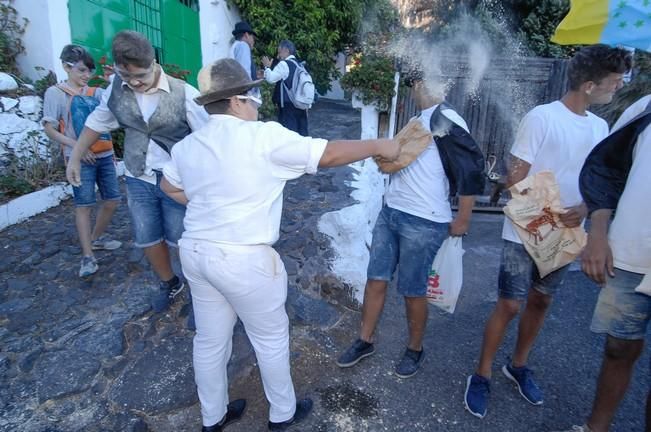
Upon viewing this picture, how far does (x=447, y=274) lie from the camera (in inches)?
108

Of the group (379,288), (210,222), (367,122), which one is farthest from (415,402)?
(367,122)

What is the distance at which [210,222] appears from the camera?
6.45ft

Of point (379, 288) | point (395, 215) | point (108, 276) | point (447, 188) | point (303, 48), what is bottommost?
point (108, 276)

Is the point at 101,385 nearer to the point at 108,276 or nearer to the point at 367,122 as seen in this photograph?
the point at 108,276

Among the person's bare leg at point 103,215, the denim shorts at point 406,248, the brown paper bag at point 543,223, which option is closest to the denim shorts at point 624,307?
the brown paper bag at point 543,223

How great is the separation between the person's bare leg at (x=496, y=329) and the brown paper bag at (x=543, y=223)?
32cm

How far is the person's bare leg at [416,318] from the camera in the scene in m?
2.77

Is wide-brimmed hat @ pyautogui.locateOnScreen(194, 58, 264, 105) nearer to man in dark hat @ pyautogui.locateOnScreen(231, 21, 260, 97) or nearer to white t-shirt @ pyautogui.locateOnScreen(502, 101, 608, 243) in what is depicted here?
white t-shirt @ pyautogui.locateOnScreen(502, 101, 608, 243)

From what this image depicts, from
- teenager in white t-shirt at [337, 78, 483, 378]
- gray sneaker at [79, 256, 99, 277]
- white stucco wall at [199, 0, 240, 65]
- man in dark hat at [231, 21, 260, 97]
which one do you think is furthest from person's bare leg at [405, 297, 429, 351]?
white stucco wall at [199, 0, 240, 65]

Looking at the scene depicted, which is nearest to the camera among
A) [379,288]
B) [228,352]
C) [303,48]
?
[228,352]

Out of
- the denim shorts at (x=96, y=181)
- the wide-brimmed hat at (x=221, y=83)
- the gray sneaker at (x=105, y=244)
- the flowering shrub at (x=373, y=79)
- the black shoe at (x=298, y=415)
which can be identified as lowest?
the black shoe at (x=298, y=415)

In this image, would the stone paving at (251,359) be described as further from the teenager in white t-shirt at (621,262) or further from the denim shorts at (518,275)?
the denim shorts at (518,275)

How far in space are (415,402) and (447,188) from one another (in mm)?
1281

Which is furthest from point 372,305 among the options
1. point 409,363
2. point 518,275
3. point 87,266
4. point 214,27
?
point 214,27
